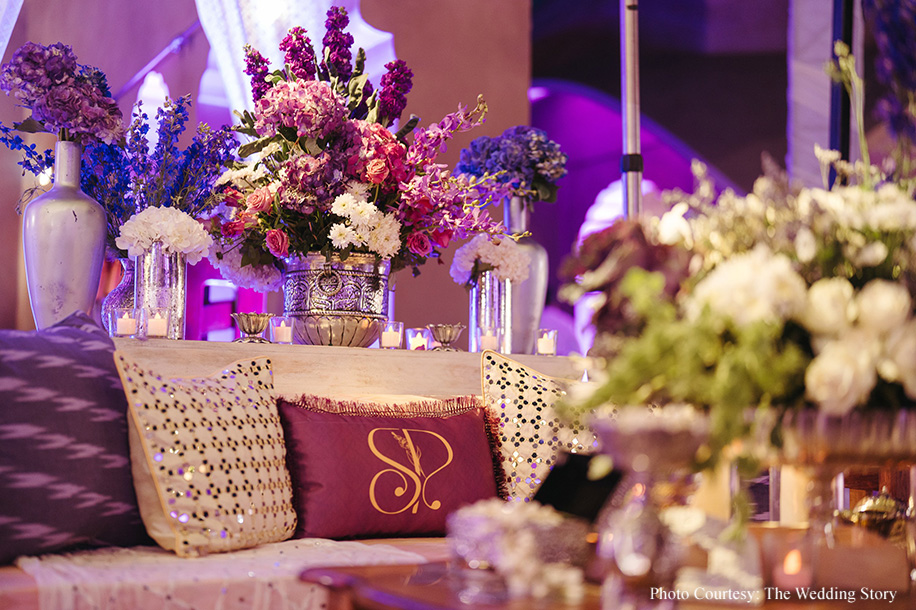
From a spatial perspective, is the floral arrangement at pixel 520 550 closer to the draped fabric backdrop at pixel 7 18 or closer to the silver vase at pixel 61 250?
the silver vase at pixel 61 250

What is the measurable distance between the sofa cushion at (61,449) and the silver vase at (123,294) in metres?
0.61

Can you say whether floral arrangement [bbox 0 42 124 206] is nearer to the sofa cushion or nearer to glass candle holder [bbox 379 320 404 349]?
the sofa cushion

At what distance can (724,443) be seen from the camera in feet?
3.20

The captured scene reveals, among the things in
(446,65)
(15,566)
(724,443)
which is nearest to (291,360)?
(15,566)

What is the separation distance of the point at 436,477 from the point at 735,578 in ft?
3.37

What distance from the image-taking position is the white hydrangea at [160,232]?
2262 millimetres

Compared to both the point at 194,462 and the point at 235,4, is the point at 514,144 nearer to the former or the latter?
the point at 235,4

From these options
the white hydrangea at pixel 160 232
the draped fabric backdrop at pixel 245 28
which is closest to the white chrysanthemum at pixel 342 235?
the white hydrangea at pixel 160 232

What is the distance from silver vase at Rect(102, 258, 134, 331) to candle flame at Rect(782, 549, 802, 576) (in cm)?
179

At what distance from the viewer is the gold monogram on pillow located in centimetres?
201

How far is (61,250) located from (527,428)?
3.94 ft

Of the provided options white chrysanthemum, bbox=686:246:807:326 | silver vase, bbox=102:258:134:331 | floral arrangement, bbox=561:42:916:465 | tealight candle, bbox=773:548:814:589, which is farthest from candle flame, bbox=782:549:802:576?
silver vase, bbox=102:258:134:331

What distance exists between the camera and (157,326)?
2205 mm

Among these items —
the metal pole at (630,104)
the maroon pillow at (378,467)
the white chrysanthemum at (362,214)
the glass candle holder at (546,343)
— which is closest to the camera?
the maroon pillow at (378,467)
